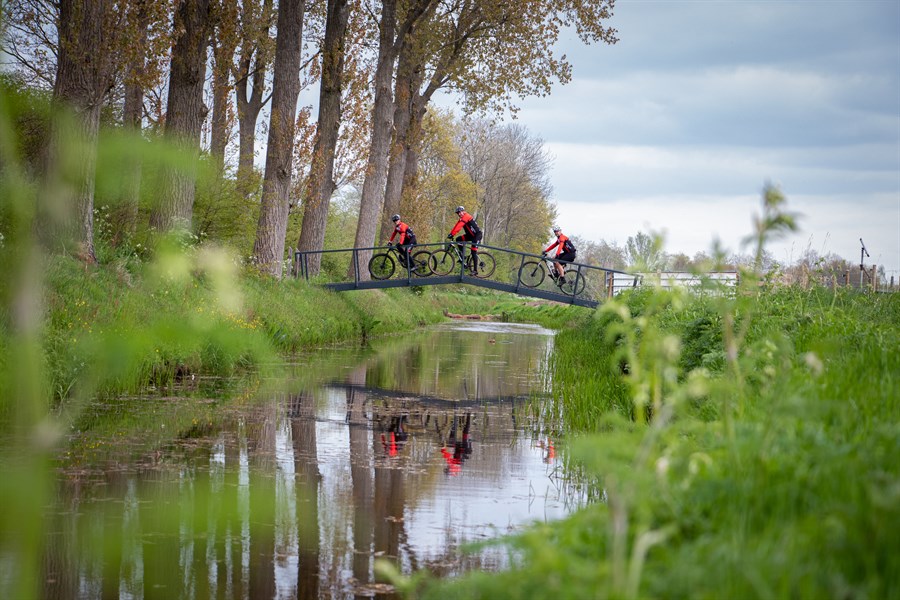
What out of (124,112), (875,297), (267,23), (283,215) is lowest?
(875,297)

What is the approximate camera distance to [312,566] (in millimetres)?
4730

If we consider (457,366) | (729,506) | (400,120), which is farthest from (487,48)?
(729,506)

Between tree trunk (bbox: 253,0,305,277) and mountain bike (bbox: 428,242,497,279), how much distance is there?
5.93m

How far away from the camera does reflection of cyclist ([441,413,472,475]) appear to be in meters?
7.60

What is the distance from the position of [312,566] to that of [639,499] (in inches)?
115

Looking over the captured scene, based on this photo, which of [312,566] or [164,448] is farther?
[164,448]

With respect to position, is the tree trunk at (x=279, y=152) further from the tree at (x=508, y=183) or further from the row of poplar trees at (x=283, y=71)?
the tree at (x=508, y=183)

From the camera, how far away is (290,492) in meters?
6.32

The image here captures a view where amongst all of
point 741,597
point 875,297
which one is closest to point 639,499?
point 741,597

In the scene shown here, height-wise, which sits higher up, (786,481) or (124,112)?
(124,112)

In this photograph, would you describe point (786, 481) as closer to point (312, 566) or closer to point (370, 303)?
point (312, 566)

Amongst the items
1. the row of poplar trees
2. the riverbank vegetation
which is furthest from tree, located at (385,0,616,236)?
the riverbank vegetation

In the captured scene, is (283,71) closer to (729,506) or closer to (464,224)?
(464,224)

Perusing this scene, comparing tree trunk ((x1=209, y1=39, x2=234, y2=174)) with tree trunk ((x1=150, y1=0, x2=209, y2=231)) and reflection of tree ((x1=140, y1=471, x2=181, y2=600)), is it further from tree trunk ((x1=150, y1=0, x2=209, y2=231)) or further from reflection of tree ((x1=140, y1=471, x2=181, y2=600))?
reflection of tree ((x1=140, y1=471, x2=181, y2=600))
